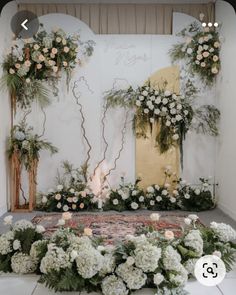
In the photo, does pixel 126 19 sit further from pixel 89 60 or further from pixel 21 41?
pixel 21 41

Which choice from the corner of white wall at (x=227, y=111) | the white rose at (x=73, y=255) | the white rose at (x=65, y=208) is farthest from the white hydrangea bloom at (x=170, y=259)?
the white rose at (x=65, y=208)

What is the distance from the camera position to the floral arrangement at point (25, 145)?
4895mm

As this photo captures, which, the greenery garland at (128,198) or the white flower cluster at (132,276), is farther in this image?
the greenery garland at (128,198)

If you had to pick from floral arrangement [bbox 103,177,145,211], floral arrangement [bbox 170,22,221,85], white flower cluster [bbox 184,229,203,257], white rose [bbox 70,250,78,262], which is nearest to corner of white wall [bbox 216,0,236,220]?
floral arrangement [bbox 170,22,221,85]

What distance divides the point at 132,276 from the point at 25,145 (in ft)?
9.48

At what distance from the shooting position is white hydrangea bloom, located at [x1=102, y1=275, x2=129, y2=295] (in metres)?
2.35

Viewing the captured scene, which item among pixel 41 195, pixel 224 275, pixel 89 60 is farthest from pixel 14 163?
pixel 224 275

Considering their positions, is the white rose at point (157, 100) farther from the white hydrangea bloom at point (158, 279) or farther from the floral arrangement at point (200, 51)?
the white hydrangea bloom at point (158, 279)

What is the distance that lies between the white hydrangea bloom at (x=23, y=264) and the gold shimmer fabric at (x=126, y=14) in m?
3.41

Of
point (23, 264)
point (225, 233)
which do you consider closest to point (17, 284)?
point (23, 264)

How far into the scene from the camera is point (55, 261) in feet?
8.00

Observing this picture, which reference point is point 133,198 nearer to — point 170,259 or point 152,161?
point 152,161

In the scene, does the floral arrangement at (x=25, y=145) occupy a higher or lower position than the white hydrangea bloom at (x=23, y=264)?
higher

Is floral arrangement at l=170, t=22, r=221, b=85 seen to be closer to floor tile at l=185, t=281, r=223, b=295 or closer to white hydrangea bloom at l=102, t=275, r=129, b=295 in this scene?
floor tile at l=185, t=281, r=223, b=295
